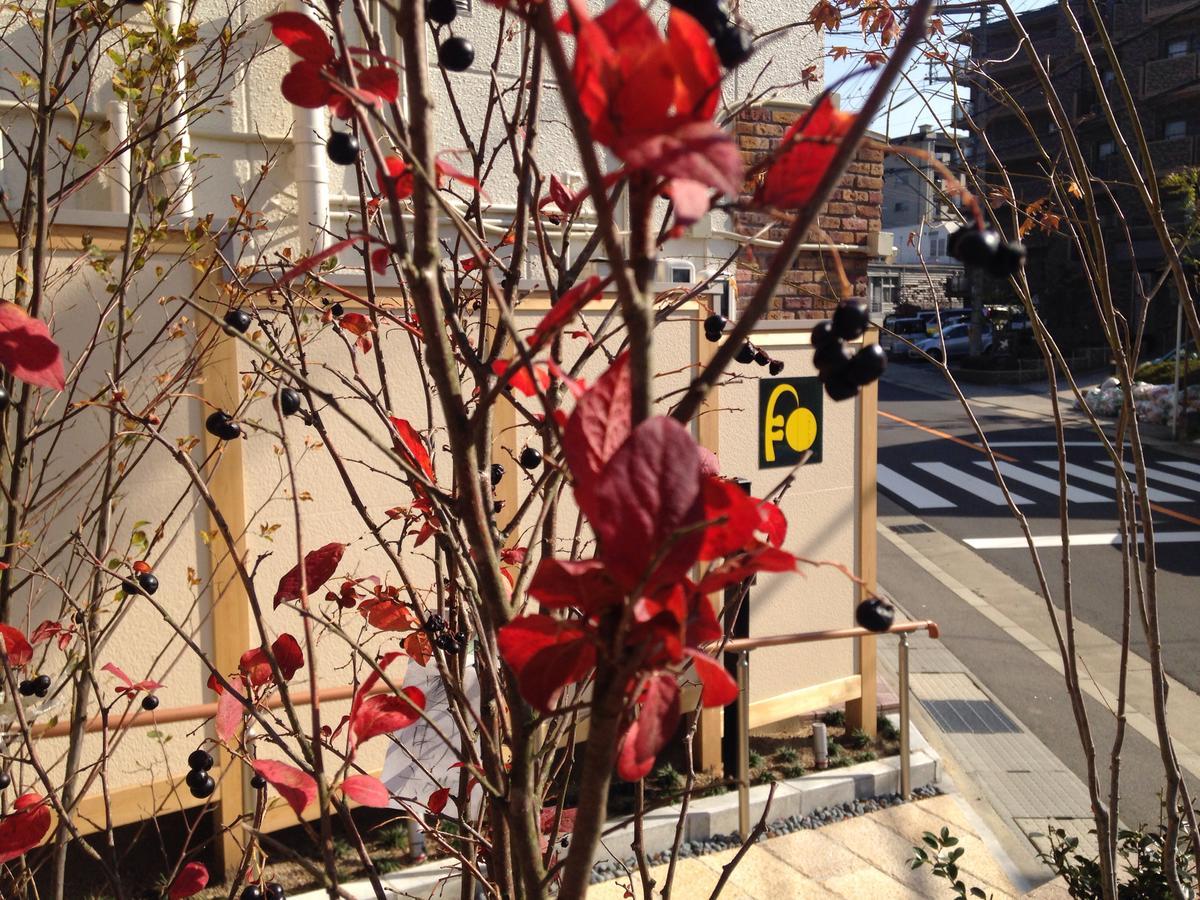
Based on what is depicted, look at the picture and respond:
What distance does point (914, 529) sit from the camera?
9.80 meters

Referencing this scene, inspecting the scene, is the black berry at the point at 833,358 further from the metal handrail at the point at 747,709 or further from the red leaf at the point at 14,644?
the metal handrail at the point at 747,709

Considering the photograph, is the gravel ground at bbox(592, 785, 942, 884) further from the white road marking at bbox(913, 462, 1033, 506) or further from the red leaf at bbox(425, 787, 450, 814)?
the white road marking at bbox(913, 462, 1033, 506)

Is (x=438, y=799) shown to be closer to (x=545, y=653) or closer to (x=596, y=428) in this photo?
(x=545, y=653)

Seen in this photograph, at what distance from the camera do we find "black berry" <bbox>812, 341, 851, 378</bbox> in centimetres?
70

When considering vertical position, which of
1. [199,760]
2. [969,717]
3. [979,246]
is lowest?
[969,717]

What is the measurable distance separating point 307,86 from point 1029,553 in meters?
6.31

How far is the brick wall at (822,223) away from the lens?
505cm

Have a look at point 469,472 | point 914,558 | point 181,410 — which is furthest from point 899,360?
point 469,472

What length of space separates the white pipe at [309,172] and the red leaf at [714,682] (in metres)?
3.42

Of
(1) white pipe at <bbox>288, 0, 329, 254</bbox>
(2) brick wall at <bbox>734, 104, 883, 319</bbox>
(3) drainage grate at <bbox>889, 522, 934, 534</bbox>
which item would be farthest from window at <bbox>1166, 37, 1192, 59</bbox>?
(1) white pipe at <bbox>288, 0, 329, 254</bbox>

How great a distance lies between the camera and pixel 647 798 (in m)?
4.24

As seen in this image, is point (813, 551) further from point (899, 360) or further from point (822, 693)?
point (899, 360)

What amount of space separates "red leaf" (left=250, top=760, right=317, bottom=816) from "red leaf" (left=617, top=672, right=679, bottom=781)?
580mm

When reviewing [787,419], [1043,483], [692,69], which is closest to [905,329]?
[1043,483]
